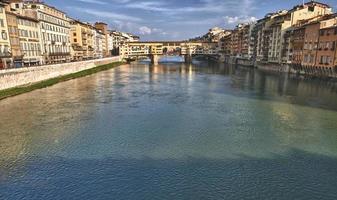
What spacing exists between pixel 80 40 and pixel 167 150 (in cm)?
7892

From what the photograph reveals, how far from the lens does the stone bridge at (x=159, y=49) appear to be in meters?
130

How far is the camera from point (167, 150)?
17.2 metres

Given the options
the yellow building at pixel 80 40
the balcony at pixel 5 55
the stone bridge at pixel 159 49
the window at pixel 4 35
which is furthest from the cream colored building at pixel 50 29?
the stone bridge at pixel 159 49

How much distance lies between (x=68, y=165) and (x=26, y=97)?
22.8 metres

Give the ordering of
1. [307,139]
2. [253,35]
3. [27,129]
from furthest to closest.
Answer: [253,35], [27,129], [307,139]

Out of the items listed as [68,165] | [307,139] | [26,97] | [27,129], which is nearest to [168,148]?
[68,165]

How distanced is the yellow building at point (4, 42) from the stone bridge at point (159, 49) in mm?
81883

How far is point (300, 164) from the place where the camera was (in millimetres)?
→ 15273

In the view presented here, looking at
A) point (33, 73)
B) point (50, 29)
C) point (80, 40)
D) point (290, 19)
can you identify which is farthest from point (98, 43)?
point (290, 19)

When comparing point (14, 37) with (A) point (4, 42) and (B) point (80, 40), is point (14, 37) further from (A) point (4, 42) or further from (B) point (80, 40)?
(B) point (80, 40)

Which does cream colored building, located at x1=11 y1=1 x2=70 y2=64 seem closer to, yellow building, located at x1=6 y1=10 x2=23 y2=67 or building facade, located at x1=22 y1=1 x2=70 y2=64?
building facade, located at x1=22 y1=1 x2=70 y2=64

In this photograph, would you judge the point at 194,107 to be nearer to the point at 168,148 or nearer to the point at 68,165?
the point at 168,148

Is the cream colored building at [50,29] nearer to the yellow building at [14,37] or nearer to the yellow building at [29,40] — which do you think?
the yellow building at [29,40]

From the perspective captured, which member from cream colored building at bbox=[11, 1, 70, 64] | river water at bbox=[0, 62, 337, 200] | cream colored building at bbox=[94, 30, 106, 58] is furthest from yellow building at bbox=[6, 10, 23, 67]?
cream colored building at bbox=[94, 30, 106, 58]
